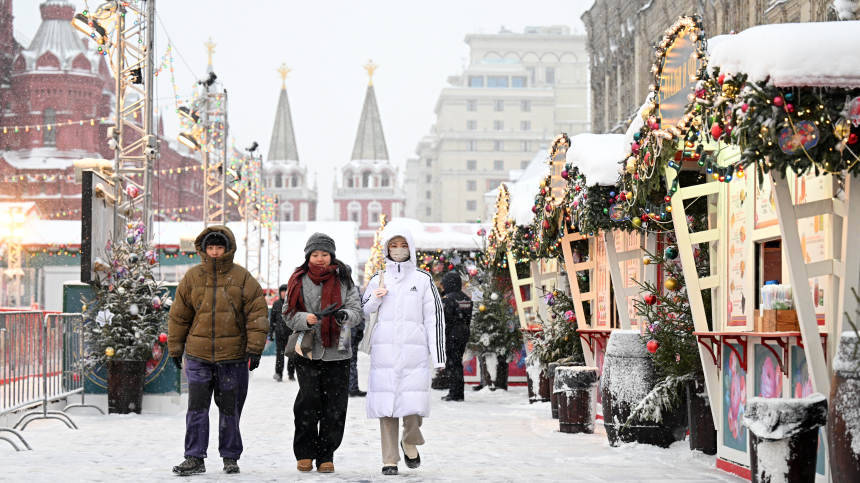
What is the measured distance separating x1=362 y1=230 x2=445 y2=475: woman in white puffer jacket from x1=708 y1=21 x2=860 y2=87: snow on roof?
10.4ft

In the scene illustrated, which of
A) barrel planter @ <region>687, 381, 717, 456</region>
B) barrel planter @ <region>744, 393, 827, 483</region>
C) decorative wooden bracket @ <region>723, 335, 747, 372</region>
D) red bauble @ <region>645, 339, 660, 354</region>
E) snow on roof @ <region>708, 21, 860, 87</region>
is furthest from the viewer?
red bauble @ <region>645, 339, 660, 354</region>

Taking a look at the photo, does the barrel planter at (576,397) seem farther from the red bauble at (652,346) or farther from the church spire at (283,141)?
the church spire at (283,141)

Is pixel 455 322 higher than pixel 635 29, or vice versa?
pixel 635 29

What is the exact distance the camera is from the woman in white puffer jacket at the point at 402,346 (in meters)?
8.05

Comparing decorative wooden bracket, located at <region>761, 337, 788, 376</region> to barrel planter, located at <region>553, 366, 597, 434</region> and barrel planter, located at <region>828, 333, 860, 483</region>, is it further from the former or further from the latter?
barrel planter, located at <region>553, 366, 597, 434</region>

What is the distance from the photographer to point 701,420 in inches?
351

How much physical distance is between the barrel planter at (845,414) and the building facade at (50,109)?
64106 millimetres

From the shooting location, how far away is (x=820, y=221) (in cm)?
→ 659

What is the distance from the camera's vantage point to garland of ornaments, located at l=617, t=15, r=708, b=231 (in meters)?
7.43

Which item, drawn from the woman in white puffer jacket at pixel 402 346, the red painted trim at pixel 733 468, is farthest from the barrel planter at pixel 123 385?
the red painted trim at pixel 733 468

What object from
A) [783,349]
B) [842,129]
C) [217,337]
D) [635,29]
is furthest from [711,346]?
[635,29]

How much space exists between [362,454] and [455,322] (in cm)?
658

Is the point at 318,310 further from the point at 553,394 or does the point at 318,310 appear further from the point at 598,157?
the point at 553,394

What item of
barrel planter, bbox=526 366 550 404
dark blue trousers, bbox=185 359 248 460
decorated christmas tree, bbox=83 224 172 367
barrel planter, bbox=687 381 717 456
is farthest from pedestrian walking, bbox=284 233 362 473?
barrel planter, bbox=526 366 550 404
